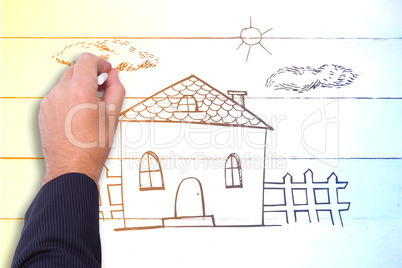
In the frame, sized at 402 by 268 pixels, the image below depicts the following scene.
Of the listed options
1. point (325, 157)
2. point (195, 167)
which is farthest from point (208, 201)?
point (325, 157)

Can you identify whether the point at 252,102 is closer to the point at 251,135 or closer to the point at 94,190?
the point at 251,135

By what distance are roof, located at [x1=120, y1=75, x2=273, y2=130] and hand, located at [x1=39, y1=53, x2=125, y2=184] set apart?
Answer: 13 centimetres

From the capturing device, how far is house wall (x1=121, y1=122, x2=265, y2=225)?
87cm

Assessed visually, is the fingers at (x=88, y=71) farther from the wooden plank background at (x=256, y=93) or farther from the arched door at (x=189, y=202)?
the arched door at (x=189, y=202)

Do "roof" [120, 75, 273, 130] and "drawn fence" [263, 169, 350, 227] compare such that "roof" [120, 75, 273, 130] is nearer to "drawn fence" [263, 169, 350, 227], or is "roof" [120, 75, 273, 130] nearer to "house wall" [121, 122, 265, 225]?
"house wall" [121, 122, 265, 225]

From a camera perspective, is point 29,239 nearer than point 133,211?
Yes

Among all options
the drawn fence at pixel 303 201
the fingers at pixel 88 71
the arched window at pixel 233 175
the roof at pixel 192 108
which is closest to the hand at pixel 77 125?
the fingers at pixel 88 71

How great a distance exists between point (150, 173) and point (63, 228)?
0.36 metres

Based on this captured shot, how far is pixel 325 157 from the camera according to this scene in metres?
0.89

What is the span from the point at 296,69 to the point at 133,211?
20.7 inches

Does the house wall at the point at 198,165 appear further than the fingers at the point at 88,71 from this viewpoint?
Yes

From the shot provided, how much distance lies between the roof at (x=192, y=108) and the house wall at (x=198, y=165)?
0.02m

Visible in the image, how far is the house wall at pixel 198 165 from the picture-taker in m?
0.87

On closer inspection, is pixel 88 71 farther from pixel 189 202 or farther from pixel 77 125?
pixel 189 202
